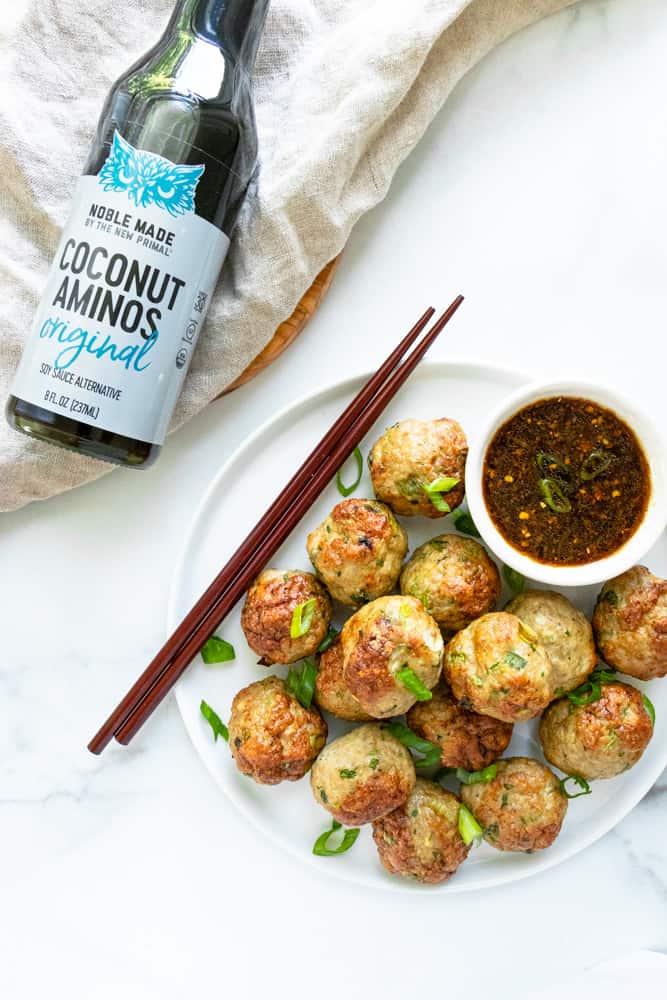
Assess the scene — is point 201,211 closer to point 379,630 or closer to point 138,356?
point 138,356

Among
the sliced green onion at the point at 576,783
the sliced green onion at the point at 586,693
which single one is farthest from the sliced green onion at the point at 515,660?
the sliced green onion at the point at 576,783

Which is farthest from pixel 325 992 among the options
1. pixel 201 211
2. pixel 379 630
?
pixel 201 211

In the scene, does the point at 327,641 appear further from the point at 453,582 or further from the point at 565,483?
the point at 565,483

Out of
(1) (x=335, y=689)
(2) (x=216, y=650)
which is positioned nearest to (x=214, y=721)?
(2) (x=216, y=650)

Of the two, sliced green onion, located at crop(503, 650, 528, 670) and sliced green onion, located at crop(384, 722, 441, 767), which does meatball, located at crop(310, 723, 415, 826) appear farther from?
sliced green onion, located at crop(503, 650, 528, 670)

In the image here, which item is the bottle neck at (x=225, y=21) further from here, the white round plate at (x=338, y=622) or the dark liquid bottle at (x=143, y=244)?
the white round plate at (x=338, y=622)

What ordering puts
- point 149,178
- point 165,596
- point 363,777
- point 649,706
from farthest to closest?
point 165,596
point 649,706
point 363,777
point 149,178
